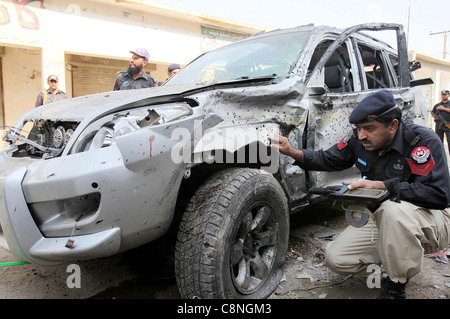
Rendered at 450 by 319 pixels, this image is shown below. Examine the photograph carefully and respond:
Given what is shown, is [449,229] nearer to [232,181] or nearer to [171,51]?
[232,181]

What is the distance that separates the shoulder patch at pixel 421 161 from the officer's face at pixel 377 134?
175mm

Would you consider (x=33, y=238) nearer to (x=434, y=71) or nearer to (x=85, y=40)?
(x=85, y=40)

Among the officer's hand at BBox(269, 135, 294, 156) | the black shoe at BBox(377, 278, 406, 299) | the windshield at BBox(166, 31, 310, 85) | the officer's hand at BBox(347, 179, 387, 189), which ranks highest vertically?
the windshield at BBox(166, 31, 310, 85)

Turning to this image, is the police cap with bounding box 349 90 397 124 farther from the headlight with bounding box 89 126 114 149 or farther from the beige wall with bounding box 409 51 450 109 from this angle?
the beige wall with bounding box 409 51 450 109

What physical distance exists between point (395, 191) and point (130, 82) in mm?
3665

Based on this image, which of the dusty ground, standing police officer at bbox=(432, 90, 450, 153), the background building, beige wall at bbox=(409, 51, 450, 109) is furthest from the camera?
beige wall at bbox=(409, 51, 450, 109)

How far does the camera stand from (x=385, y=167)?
92.0 inches

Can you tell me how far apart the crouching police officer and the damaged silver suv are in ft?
1.01

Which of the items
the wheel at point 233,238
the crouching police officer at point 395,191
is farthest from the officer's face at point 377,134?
the wheel at point 233,238

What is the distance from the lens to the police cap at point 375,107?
2.19 metres

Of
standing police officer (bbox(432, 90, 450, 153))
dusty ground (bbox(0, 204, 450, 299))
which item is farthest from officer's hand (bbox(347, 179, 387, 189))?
standing police officer (bbox(432, 90, 450, 153))

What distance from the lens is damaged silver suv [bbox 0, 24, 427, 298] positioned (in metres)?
1.63
